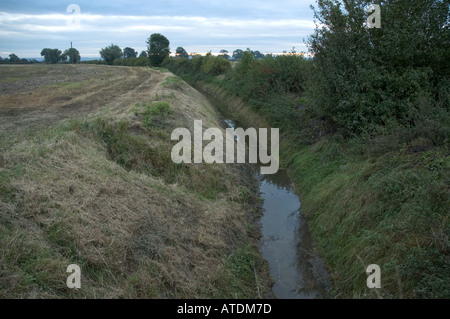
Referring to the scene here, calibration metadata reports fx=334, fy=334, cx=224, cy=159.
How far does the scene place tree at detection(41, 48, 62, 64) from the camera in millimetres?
89438

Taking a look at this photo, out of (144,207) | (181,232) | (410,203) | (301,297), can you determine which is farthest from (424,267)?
(144,207)

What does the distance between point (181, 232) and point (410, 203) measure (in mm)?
4752

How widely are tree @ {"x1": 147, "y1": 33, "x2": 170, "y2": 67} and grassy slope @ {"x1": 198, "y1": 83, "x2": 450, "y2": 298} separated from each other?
222ft

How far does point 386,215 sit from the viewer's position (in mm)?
7031

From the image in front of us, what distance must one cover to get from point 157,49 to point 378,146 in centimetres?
7036

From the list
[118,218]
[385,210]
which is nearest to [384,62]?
[385,210]

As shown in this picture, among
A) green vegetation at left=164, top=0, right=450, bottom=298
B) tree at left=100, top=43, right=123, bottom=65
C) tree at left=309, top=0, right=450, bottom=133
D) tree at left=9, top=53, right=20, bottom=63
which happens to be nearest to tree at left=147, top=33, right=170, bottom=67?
tree at left=100, top=43, right=123, bottom=65

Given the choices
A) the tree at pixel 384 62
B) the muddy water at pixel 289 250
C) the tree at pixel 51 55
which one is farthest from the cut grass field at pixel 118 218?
the tree at pixel 51 55

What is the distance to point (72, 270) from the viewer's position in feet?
17.0

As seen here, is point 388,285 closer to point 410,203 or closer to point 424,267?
point 424,267

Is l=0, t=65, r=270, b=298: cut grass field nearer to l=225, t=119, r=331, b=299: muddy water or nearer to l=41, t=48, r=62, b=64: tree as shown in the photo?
l=225, t=119, r=331, b=299: muddy water

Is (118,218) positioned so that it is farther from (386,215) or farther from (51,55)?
(51,55)

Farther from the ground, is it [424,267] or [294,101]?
[294,101]

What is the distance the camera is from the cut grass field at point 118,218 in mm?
5277
